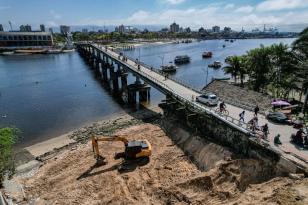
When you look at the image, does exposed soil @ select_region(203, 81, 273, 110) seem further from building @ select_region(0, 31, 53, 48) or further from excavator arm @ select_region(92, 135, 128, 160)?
building @ select_region(0, 31, 53, 48)

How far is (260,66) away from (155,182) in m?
36.9

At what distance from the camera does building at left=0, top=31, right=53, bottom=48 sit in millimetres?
177000

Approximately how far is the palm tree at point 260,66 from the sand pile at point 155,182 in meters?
28.2

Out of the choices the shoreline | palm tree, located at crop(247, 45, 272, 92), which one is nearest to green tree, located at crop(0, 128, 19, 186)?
the shoreline

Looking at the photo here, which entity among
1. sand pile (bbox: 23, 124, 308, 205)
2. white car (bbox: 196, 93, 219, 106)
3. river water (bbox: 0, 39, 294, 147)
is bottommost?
river water (bbox: 0, 39, 294, 147)

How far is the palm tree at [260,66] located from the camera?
179 feet

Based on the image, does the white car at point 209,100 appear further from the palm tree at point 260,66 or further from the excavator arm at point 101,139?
the palm tree at point 260,66

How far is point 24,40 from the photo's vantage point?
18162 cm

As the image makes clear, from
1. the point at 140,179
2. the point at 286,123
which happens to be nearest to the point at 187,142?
the point at 140,179

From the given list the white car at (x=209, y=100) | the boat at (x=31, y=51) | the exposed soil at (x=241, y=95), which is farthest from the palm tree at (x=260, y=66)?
the boat at (x=31, y=51)

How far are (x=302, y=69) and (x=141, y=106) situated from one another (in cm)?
3369

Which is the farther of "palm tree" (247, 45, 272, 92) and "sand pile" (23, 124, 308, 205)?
"palm tree" (247, 45, 272, 92)

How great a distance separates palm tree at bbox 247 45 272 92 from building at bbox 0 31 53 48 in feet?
526

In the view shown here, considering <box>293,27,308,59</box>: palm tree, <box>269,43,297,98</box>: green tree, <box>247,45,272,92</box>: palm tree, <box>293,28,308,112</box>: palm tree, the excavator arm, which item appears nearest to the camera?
the excavator arm
